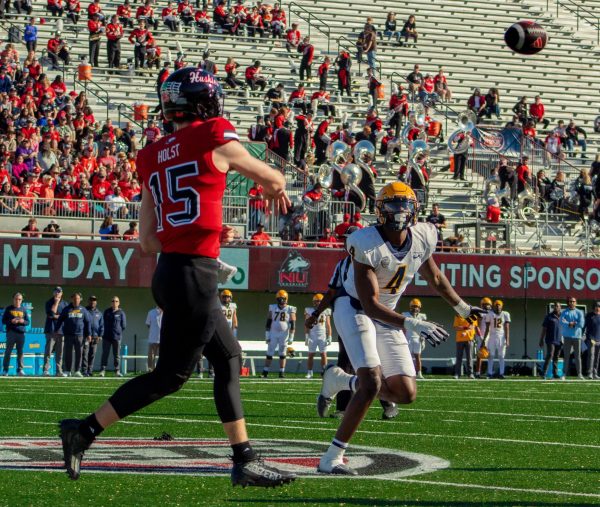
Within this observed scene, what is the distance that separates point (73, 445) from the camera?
6781 mm

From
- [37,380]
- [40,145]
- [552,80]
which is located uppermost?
[552,80]

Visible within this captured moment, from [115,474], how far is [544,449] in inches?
139

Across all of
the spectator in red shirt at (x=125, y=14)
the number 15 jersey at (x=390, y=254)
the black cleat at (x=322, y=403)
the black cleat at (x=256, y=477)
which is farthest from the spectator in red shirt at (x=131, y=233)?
the black cleat at (x=256, y=477)

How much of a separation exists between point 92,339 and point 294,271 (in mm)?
5080

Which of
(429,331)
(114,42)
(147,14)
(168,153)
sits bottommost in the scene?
(429,331)

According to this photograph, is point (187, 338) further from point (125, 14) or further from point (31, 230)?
point (125, 14)

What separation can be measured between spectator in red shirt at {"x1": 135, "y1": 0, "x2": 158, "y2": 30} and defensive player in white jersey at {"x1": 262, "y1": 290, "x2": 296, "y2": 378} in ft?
37.8

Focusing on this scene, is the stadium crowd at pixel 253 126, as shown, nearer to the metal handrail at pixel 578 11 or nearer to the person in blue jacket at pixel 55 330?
the person in blue jacket at pixel 55 330

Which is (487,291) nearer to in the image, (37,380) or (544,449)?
(37,380)

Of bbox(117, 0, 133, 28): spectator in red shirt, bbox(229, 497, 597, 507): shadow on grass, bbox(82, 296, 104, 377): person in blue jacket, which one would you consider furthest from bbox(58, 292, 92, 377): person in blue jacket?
bbox(229, 497, 597, 507): shadow on grass

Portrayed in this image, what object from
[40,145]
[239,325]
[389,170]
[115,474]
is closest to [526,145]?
[389,170]

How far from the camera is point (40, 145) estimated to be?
27.5 metres

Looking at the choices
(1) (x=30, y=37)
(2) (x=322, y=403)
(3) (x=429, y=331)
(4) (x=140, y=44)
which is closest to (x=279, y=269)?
(4) (x=140, y=44)

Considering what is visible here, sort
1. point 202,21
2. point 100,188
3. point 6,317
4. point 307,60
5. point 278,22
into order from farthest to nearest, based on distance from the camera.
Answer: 1. point 278,22
2. point 202,21
3. point 307,60
4. point 100,188
5. point 6,317
